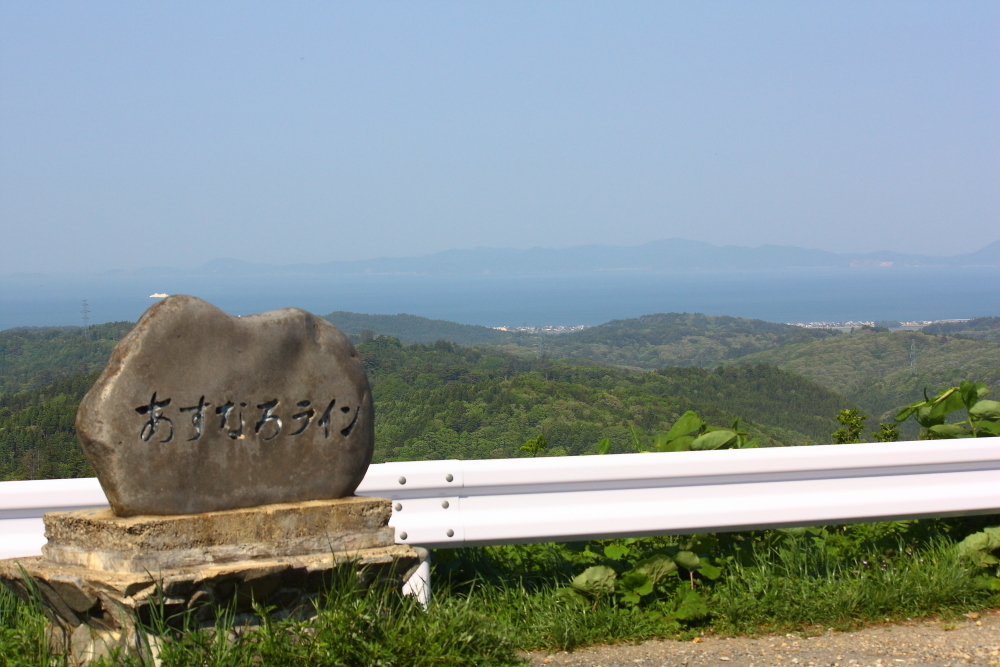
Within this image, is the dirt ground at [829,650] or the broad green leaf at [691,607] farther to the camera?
the broad green leaf at [691,607]

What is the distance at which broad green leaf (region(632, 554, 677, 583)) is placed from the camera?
445 centimetres

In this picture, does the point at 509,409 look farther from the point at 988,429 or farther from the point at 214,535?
the point at 214,535

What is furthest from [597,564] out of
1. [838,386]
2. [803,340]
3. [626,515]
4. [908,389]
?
[803,340]

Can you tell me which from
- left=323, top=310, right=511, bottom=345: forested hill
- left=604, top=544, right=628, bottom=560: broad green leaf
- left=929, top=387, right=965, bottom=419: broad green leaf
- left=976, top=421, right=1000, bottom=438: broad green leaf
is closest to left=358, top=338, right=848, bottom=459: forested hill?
left=929, top=387, right=965, bottom=419: broad green leaf

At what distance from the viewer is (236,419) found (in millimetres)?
3727

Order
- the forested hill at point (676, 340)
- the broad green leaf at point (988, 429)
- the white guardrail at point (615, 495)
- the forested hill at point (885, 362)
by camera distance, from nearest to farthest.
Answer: the white guardrail at point (615, 495), the broad green leaf at point (988, 429), the forested hill at point (885, 362), the forested hill at point (676, 340)

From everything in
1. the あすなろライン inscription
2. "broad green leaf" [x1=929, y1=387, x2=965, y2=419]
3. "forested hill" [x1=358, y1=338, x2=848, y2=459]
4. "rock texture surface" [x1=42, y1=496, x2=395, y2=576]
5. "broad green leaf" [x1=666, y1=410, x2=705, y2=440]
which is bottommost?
"forested hill" [x1=358, y1=338, x2=848, y2=459]

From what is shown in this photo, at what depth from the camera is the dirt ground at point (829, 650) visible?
12.3 feet

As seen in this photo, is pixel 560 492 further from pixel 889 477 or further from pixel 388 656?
pixel 889 477

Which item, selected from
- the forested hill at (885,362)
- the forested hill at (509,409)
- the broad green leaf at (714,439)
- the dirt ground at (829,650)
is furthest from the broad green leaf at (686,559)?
the forested hill at (885,362)

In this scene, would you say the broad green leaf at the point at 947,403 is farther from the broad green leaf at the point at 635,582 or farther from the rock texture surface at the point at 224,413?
the rock texture surface at the point at 224,413

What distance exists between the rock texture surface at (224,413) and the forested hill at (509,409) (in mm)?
1904

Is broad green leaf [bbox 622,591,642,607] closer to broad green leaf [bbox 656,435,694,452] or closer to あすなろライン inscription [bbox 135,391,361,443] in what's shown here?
broad green leaf [bbox 656,435,694,452]

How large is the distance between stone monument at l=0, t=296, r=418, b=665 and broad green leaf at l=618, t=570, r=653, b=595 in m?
1.14
